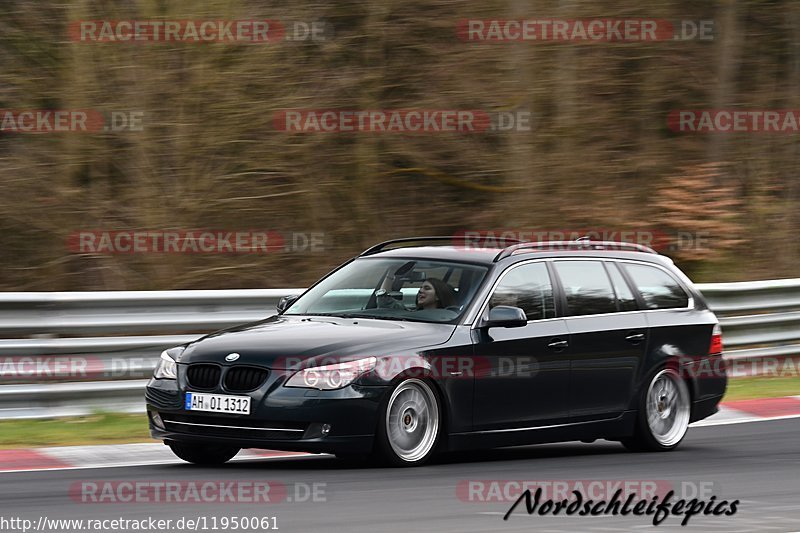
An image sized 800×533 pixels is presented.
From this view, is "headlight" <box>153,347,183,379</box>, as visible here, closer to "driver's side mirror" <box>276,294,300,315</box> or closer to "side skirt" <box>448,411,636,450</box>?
"driver's side mirror" <box>276,294,300,315</box>

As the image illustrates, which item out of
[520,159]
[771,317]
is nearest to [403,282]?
A: [771,317]

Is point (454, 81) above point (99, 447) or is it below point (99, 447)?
above

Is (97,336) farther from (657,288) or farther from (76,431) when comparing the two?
(657,288)

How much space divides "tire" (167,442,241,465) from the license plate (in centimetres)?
43

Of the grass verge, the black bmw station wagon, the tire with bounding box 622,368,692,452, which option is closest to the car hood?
the black bmw station wagon

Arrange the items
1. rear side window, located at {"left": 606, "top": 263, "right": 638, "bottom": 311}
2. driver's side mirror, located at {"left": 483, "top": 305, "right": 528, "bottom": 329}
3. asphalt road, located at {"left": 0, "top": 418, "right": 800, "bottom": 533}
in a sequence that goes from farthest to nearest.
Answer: rear side window, located at {"left": 606, "top": 263, "right": 638, "bottom": 311} < driver's side mirror, located at {"left": 483, "top": 305, "right": 528, "bottom": 329} < asphalt road, located at {"left": 0, "top": 418, "right": 800, "bottom": 533}

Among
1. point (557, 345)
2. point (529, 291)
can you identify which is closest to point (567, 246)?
point (529, 291)

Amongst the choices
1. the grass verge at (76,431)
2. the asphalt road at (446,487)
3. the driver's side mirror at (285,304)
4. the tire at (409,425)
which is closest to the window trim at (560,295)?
the tire at (409,425)

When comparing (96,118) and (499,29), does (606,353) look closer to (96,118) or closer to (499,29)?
(96,118)

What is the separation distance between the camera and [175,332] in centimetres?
1241

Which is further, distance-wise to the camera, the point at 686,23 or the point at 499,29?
the point at 686,23

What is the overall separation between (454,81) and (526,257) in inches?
447

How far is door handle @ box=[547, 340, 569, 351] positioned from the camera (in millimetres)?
10175

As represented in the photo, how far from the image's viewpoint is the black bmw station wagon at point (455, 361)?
891 centimetres
